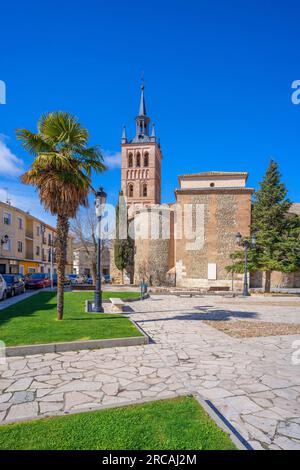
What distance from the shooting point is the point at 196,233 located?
28.7m

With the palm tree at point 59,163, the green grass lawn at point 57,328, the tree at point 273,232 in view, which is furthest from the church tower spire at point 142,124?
the green grass lawn at point 57,328

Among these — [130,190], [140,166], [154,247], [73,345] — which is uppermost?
[140,166]

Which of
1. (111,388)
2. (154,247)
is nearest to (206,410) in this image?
(111,388)

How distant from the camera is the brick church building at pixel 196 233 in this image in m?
28.0

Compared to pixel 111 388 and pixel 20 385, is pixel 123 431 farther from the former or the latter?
pixel 20 385

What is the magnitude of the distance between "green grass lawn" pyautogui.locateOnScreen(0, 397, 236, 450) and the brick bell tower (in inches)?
2001

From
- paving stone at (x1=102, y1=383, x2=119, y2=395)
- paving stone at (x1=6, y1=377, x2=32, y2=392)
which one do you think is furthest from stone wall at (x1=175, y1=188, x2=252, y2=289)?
paving stone at (x1=6, y1=377, x2=32, y2=392)

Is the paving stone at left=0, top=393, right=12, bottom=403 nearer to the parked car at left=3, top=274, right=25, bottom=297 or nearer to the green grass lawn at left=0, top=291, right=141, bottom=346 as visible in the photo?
the green grass lawn at left=0, top=291, right=141, bottom=346

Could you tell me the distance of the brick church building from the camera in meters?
28.0

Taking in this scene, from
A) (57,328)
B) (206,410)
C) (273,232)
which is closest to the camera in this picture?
(206,410)

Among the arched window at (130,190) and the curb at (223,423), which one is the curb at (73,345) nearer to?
the curb at (223,423)

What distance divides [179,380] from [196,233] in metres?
24.5

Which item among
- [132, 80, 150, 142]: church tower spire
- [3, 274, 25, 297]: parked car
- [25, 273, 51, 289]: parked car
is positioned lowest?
[25, 273, 51, 289]: parked car
